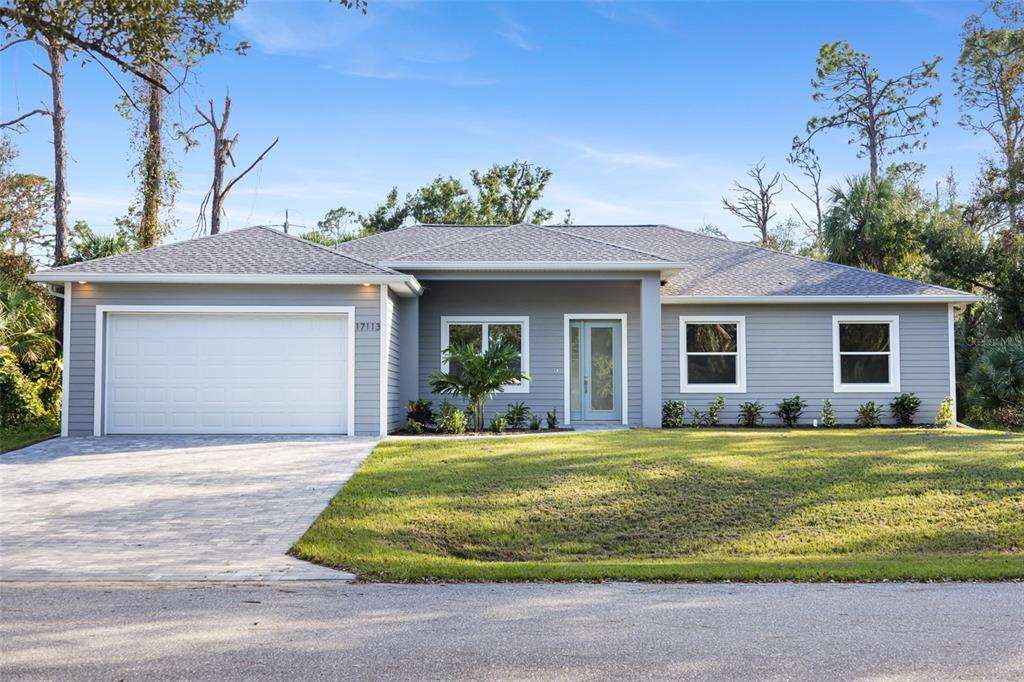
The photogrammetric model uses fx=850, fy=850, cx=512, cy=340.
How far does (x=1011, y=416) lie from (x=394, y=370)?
42.2ft

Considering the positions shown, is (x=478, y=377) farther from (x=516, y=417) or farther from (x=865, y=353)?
A: (x=865, y=353)

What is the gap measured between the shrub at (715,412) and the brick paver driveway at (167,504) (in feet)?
24.3

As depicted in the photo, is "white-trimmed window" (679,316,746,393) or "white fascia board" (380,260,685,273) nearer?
"white fascia board" (380,260,685,273)

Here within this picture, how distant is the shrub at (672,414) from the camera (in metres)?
17.0

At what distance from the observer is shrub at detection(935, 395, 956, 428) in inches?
682

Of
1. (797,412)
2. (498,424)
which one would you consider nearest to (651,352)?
(498,424)

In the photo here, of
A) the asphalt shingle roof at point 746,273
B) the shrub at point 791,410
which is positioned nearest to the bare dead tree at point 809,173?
the asphalt shingle roof at point 746,273

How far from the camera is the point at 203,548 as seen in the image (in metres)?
7.68

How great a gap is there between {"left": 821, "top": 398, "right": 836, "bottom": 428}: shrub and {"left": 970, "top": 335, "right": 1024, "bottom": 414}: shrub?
3100 millimetres

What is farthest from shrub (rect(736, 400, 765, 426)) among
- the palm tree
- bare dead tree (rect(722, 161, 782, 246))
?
bare dead tree (rect(722, 161, 782, 246))

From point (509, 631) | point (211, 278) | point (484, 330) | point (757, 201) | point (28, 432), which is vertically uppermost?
point (757, 201)

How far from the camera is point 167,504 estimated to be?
9.48m

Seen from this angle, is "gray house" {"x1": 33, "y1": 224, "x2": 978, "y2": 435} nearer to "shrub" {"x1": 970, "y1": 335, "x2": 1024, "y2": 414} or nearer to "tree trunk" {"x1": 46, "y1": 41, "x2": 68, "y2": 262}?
"shrub" {"x1": 970, "y1": 335, "x2": 1024, "y2": 414}

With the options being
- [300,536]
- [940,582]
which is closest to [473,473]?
[300,536]
